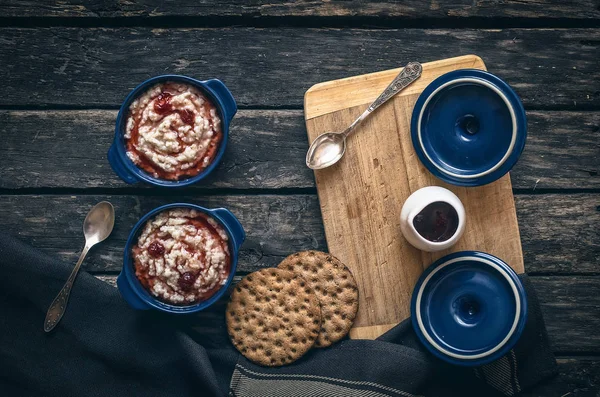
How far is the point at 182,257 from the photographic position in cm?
141

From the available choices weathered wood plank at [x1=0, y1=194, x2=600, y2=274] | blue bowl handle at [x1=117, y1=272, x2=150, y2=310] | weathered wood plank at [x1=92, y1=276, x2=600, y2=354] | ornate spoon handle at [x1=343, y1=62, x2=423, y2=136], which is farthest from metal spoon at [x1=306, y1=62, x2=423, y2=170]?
weathered wood plank at [x1=92, y1=276, x2=600, y2=354]

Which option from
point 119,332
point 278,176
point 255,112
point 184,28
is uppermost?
point 184,28

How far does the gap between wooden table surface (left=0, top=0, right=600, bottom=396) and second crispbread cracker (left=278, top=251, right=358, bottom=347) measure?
0.06m

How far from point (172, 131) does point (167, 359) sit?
1.95ft

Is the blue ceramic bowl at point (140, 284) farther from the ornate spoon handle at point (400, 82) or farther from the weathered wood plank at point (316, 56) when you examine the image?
the ornate spoon handle at point (400, 82)

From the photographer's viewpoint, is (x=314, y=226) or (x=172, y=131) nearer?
(x=172, y=131)

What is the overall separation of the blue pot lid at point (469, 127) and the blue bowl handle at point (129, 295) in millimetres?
795

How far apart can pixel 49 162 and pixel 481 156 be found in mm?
1145

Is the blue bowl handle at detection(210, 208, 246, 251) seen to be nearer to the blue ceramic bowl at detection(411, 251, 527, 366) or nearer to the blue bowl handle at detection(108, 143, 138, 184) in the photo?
the blue bowl handle at detection(108, 143, 138, 184)

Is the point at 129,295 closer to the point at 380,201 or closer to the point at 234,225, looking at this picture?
the point at 234,225

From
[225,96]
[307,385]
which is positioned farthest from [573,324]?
[225,96]

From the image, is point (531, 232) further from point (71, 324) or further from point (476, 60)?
point (71, 324)

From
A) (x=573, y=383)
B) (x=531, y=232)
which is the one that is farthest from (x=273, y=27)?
(x=573, y=383)

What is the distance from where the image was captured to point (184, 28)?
63.0 inches
